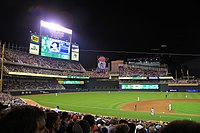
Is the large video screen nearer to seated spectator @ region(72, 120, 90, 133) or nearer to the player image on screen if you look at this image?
the player image on screen

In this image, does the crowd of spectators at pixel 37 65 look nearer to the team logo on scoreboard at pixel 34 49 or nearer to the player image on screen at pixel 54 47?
the team logo on scoreboard at pixel 34 49

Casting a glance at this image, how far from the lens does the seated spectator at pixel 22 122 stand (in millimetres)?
1604

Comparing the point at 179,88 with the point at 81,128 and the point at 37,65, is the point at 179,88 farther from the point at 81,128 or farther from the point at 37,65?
the point at 81,128

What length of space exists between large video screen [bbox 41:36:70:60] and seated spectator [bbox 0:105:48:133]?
5803cm

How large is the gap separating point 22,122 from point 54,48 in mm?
61194

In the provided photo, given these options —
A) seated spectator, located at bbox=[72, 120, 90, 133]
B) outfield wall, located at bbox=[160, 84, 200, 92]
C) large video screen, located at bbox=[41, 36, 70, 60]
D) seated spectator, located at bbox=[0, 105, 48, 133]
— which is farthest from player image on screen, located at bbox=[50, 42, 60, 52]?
seated spectator, located at bbox=[0, 105, 48, 133]

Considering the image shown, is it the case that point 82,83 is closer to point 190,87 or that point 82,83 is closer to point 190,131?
point 190,87

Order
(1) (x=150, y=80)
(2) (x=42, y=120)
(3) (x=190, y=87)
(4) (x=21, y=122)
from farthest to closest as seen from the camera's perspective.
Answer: (1) (x=150, y=80), (3) (x=190, y=87), (2) (x=42, y=120), (4) (x=21, y=122)

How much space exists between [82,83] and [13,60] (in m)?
27.6

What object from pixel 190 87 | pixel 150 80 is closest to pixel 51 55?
pixel 150 80

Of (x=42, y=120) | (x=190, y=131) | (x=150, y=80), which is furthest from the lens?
(x=150, y=80)

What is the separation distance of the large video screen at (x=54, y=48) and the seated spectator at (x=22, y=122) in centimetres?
5803

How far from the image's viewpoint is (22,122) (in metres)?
1.66

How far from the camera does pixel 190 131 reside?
1.22 m
